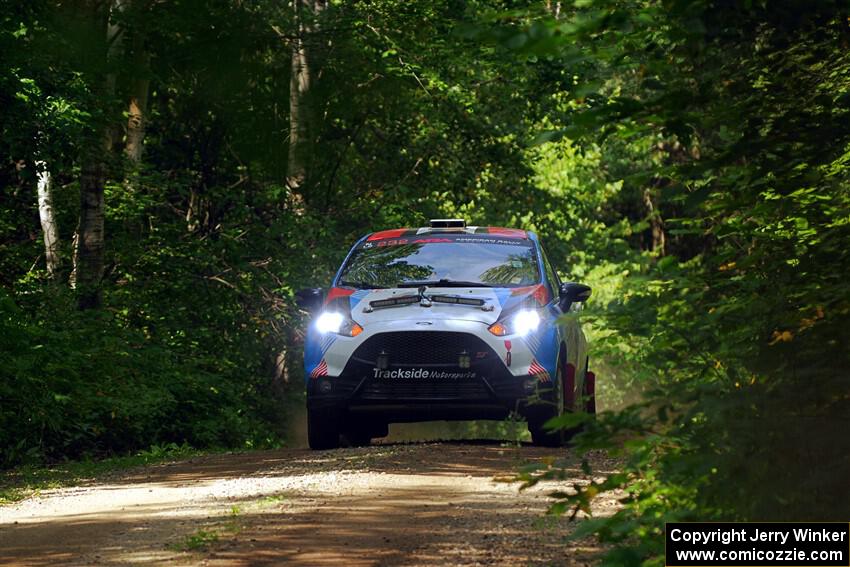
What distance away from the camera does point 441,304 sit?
43.6 ft

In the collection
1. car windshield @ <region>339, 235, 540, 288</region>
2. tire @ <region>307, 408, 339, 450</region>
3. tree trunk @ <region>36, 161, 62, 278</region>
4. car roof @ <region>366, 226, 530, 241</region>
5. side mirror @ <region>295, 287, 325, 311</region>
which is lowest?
tire @ <region>307, 408, 339, 450</region>

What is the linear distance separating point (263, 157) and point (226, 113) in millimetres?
1120

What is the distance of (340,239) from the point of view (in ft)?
84.0

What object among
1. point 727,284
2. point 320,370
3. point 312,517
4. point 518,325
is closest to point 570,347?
point 518,325

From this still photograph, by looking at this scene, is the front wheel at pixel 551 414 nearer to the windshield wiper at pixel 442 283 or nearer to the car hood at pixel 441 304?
the car hood at pixel 441 304

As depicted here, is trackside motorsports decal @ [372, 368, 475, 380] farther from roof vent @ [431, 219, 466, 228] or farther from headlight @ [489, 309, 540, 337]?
roof vent @ [431, 219, 466, 228]

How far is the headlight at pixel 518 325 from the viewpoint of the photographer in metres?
13.2

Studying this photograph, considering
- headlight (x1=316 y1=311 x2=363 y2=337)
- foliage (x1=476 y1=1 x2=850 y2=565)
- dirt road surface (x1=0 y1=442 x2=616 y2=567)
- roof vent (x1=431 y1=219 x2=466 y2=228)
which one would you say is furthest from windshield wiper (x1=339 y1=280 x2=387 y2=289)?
foliage (x1=476 y1=1 x2=850 y2=565)

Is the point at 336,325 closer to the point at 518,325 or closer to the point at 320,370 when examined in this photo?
the point at 320,370

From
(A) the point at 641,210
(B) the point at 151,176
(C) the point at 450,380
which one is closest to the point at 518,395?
(C) the point at 450,380

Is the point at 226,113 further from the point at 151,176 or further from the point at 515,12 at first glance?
the point at 515,12

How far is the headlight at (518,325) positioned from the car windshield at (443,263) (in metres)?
0.55

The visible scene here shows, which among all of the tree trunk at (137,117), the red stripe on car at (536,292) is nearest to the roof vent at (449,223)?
the red stripe on car at (536,292)

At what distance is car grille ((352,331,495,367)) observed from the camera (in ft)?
43.1
